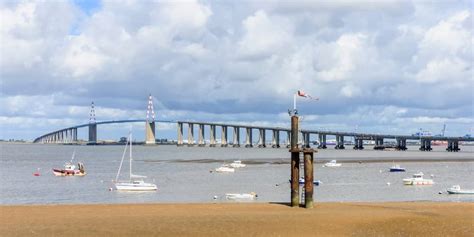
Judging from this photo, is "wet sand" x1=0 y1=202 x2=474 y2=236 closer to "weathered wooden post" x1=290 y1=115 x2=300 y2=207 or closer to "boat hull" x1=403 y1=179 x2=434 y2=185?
"weathered wooden post" x1=290 y1=115 x2=300 y2=207

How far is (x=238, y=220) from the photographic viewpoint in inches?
1201

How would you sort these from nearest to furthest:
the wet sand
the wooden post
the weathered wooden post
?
1. the wet sand
2. the wooden post
3. the weathered wooden post

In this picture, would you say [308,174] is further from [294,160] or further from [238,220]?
[238,220]

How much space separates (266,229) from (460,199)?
27.8 meters

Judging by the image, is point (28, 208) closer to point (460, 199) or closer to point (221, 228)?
point (221, 228)

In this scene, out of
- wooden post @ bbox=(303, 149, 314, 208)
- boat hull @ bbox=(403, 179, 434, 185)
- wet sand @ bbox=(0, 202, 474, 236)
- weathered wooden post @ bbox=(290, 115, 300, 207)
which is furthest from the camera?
boat hull @ bbox=(403, 179, 434, 185)

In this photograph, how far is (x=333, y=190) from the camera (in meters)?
59.7

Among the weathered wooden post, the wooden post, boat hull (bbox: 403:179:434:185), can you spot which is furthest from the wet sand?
boat hull (bbox: 403:179:434:185)

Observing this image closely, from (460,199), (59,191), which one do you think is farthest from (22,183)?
(460,199)

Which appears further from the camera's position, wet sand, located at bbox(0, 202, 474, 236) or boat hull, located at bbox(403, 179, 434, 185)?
boat hull, located at bbox(403, 179, 434, 185)

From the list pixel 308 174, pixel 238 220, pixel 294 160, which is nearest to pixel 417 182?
pixel 294 160

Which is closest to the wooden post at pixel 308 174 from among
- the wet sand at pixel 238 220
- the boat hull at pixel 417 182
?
the wet sand at pixel 238 220

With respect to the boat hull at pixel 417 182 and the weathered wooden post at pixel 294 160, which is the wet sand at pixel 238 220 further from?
the boat hull at pixel 417 182

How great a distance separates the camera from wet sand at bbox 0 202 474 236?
27.2m
